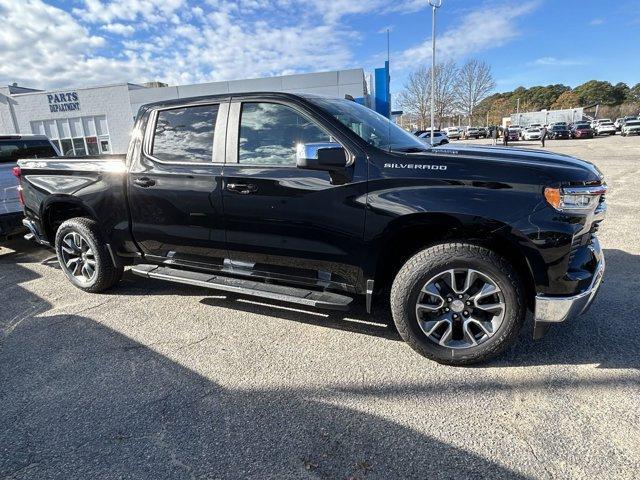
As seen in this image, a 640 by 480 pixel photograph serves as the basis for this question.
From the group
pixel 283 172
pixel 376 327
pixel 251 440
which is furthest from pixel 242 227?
pixel 251 440

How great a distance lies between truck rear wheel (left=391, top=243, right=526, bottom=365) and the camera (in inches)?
113

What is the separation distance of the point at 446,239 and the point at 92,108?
99.8 feet

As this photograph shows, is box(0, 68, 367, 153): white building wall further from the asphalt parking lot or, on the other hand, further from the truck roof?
the asphalt parking lot

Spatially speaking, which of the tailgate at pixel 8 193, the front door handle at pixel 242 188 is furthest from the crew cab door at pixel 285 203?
the tailgate at pixel 8 193

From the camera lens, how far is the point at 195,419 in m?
2.56

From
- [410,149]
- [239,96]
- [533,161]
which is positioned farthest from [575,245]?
[239,96]

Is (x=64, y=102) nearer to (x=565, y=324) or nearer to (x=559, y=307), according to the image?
(x=565, y=324)

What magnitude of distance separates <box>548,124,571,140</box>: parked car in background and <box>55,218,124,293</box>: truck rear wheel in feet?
152

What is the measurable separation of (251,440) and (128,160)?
2.99 meters

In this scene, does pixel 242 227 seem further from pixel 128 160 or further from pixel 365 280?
pixel 128 160

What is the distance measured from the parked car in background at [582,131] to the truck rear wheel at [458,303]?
45.2 meters

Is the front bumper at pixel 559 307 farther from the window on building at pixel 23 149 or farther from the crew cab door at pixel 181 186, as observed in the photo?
the window on building at pixel 23 149

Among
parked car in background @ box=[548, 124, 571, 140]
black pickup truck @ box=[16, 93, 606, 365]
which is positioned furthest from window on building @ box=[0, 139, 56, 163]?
parked car in background @ box=[548, 124, 571, 140]

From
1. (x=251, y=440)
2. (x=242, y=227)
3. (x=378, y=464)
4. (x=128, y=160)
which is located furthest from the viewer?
(x=128, y=160)
